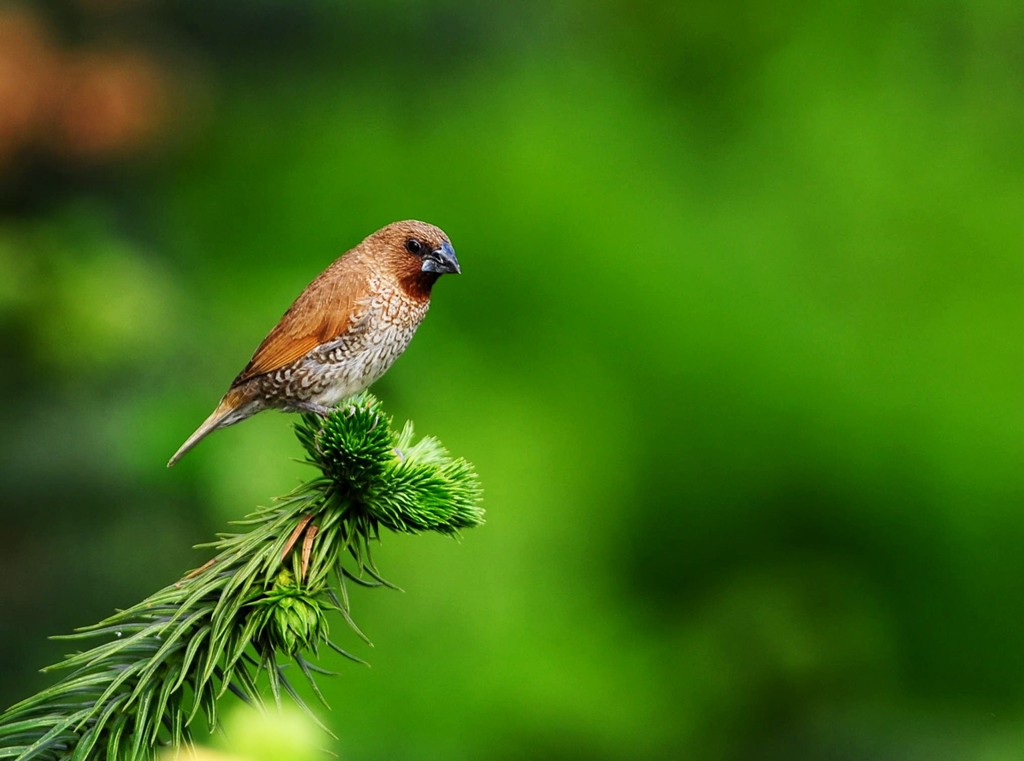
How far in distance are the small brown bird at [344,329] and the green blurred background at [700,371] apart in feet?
4.92

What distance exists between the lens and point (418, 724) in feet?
13.3

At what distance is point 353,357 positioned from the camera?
2051 mm

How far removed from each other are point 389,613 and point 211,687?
9.62 ft

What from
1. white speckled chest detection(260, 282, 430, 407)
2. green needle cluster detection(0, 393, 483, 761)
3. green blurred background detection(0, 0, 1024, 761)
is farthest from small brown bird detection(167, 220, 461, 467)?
green blurred background detection(0, 0, 1024, 761)

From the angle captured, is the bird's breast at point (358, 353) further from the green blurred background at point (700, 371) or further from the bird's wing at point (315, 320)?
the green blurred background at point (700, 371)

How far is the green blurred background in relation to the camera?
4188 mm

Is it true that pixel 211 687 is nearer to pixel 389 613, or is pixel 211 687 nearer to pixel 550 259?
pixel 389 613

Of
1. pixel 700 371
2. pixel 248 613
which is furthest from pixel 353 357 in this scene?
pixel 700 371

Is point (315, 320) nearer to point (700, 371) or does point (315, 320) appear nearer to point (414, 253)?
point (414, 253)

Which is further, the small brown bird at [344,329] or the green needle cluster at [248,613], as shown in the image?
the small brown bird at [344,329]

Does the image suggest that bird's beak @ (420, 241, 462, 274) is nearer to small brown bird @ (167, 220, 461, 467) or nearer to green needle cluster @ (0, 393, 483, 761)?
small brown bird @ (167, 220, 461, 467)

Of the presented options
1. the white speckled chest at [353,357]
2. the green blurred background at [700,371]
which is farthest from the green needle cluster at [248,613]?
the green blurred background at [700,371]

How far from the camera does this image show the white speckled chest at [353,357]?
2.00 meters

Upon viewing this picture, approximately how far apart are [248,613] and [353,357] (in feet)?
2.67
